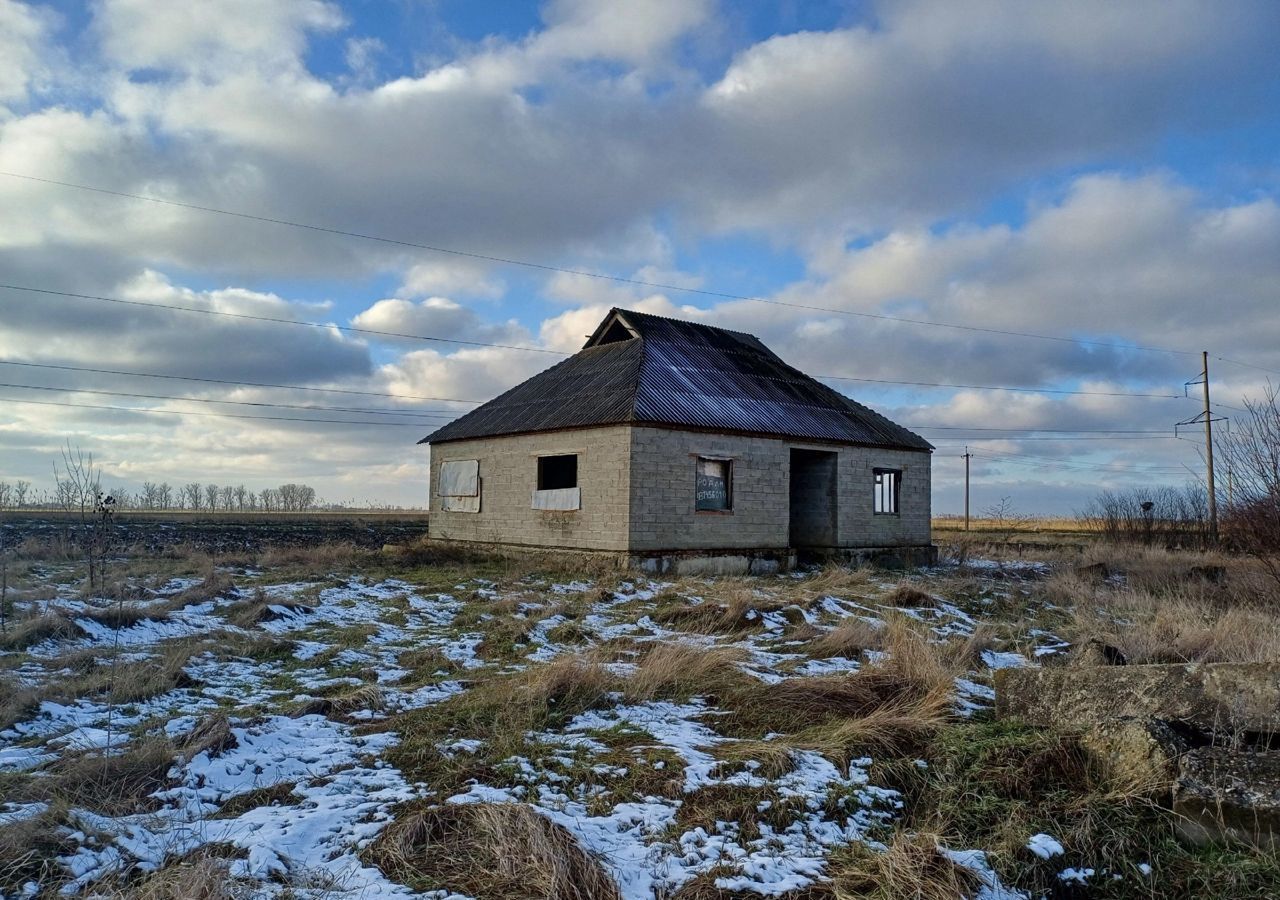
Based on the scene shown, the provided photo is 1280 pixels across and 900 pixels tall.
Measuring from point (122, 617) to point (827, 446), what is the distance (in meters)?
15.4

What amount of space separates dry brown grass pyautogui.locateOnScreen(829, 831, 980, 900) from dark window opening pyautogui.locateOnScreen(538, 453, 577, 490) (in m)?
16.0

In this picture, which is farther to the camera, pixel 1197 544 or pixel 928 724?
pixel 1197 544

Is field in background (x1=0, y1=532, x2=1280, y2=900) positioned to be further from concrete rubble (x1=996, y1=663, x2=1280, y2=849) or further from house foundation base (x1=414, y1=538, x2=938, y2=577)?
house foundation base (x1=414, y1=538, x2=938, y2=577)

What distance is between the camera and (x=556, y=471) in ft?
74.3

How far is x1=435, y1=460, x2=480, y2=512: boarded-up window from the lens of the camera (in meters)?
21.8

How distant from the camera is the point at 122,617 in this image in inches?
381

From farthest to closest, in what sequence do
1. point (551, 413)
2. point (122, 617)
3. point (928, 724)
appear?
point (551, 413) → point (122, 617) → point (928, 724)

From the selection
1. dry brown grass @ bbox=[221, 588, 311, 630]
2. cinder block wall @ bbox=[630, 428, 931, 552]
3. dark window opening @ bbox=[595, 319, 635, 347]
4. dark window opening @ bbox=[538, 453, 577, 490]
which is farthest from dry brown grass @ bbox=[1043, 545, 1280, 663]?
dark window opening @ bbox=[595, 319, 635, 347]

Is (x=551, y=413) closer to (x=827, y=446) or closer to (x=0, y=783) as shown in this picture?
(x=827, y=446)

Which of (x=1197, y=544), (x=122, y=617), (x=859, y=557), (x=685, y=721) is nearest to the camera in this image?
(x=685, y=721)

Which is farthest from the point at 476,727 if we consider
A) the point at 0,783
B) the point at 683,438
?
the point at 683,438

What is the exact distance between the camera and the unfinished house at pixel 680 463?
17453mm

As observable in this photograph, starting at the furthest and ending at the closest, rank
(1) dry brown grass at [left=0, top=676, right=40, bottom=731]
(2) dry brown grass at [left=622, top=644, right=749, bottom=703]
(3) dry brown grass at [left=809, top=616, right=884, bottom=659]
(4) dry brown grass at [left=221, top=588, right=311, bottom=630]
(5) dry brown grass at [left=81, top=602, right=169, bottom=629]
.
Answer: (4) dry brown grass at [left=221, top=588, right=311, bottom=630] → (5) dry brown grass at [left=81, top=602, right=169, bottom=629] → (3) dry brown grass at [left=809, top=616, right=884, bottom=659] → (2) dry brown grass at [left=622, top=644, right=749, bottom=703] → (1) dry brown grass at [left=0, top=676, right=40, bottom=731]

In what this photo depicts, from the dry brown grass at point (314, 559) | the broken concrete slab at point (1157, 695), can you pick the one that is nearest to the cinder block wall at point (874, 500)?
the dry brown grass at point (314, 559)
